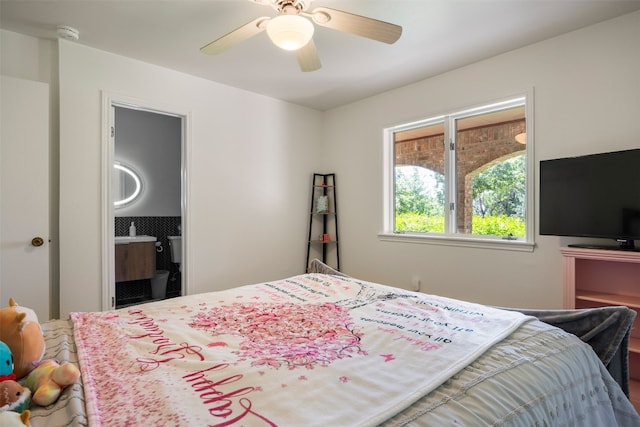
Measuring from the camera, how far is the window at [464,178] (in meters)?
2.76

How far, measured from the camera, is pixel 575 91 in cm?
238

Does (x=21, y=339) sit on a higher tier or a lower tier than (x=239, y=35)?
lower

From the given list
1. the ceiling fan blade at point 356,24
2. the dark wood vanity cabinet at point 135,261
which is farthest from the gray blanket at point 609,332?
the dark wood vanity cabinet at point 135,261

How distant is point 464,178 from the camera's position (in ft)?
10.3

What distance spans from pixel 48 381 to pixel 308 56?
1913mm

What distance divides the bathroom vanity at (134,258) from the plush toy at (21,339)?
9.82 ft

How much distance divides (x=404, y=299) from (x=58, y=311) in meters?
2.55

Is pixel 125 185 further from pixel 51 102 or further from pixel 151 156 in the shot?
pixel 51 102

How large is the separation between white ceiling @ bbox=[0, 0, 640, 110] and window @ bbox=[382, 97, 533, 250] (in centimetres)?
56

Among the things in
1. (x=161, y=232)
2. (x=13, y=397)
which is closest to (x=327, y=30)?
(x=13, y=397)

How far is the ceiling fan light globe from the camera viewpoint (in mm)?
1564

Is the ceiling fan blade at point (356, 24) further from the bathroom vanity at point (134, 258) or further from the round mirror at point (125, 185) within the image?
the round mirror at point (125, 185)

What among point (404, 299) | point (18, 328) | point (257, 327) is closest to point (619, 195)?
point (404, 299)

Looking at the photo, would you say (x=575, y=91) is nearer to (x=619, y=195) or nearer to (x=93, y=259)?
(x=619, y=195)
